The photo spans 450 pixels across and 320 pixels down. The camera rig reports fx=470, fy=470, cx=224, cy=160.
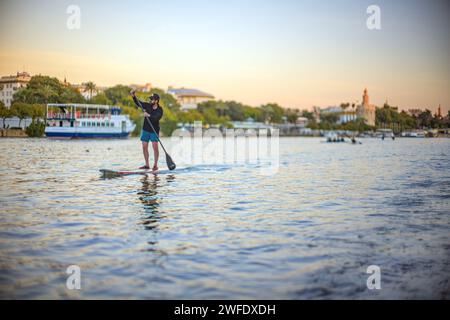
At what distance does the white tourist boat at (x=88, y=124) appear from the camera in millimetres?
77425

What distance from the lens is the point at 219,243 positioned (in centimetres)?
803

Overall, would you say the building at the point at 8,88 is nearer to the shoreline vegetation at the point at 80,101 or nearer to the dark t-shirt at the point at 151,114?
the shoreline vegetation at the point at 80,101

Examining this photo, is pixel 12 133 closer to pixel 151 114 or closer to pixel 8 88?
pixel 8 88

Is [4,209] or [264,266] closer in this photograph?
[264,266]

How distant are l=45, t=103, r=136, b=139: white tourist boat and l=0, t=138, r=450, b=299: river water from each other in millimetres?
62861

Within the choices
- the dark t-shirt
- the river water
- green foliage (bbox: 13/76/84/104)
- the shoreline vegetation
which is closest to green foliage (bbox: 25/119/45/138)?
the shoreline vegetation

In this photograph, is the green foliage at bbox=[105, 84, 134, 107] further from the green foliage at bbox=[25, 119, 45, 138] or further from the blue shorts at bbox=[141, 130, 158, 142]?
the blue shorts at bbox=[141, 130, 158, 142]

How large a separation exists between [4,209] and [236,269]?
7.06 m

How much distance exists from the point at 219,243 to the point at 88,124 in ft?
261

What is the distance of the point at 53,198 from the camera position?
1295cm

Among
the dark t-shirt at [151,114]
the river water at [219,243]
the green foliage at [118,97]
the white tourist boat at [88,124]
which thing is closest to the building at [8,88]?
the white tourist boat at [88,124]

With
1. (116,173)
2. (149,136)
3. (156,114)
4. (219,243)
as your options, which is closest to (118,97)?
(156,114)
